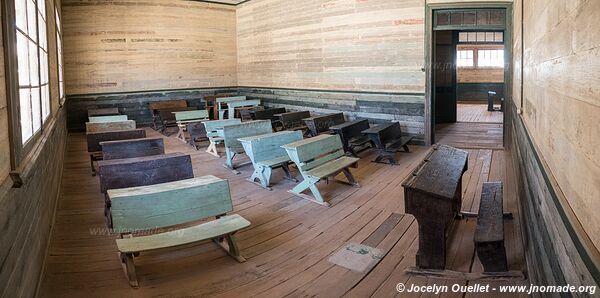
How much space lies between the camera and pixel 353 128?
7367mm

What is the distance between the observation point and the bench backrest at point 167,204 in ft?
10.8

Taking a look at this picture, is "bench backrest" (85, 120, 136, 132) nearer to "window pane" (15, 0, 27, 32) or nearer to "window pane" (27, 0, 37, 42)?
"window pane" (27, 0, 37, 42)

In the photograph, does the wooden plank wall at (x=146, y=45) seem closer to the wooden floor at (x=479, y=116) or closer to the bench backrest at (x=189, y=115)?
the bench backrest at (x=189, y=115)

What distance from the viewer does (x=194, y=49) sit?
1245 cm

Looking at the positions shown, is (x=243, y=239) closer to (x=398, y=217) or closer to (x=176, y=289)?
(x=176, y=289)

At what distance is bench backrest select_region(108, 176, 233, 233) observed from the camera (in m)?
3.29

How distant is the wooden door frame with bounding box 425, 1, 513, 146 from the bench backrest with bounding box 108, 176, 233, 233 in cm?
532

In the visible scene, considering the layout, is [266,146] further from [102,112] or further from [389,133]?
[102,112]

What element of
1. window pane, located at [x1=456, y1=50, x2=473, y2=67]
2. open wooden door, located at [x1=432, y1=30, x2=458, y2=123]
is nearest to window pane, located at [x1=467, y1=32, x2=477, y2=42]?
window pane, located at [x1=456, y1=50, x2=473, y2=67]

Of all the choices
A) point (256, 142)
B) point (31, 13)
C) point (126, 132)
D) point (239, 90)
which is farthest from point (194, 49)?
point (31, 13)

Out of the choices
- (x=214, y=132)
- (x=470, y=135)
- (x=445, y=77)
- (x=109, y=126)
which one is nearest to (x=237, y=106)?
(x=214, y=132)

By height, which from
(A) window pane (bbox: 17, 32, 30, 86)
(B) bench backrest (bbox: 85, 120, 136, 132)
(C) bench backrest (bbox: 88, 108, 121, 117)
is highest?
(A) window pane (bbox: 17, 32, 30, 86)

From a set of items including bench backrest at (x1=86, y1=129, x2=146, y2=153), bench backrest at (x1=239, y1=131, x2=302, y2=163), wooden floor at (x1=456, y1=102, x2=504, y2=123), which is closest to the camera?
bench backrest at (x1=239, y1=131, x2=302, y2=163)

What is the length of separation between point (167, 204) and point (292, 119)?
5.39 metres
